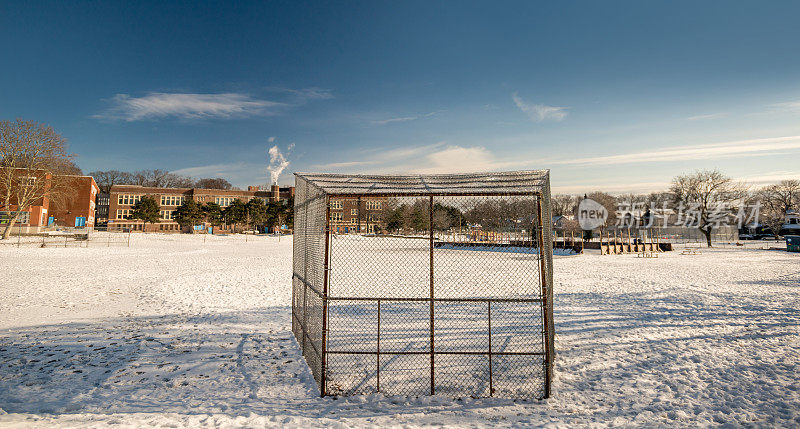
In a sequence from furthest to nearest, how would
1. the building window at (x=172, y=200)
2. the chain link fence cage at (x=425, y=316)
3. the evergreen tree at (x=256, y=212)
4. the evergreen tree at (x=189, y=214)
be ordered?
the building window at (x=172, y=200) → the evergreen tree at (x=256, y=212) → the evergreen tree at (x=189, y=214) → the chain link fence cage at (x=425, y=316)

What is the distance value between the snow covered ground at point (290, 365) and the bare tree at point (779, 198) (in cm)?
8060

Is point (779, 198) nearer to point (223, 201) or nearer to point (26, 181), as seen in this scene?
point (223, 201)

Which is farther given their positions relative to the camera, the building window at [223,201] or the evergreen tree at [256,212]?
the building window at [223,201]

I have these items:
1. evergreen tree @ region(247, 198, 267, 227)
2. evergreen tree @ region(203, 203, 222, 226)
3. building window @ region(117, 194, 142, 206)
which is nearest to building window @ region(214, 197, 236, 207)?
evergreen tree @ region(203, 203, 222, 226)

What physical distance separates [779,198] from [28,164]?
385 ft

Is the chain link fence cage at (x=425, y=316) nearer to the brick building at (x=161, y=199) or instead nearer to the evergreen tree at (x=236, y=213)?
the evergreen tree at (x=236, y=213)

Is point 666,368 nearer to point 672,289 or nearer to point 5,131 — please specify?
point 672,289

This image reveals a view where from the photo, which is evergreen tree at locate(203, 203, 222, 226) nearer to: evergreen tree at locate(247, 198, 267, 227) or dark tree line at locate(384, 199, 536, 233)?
evergreen tree at locate(247, 198, 267, 227)

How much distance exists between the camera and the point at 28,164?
37469 millimetres

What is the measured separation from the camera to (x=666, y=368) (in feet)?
22.5

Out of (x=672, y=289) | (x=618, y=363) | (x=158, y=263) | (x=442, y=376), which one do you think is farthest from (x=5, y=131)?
(x=672, y=289)

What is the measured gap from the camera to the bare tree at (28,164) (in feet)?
119

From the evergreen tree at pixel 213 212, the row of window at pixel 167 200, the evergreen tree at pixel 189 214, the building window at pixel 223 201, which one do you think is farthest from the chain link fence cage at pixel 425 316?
the building window at pixel 223 201

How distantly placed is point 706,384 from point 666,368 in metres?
0.71
